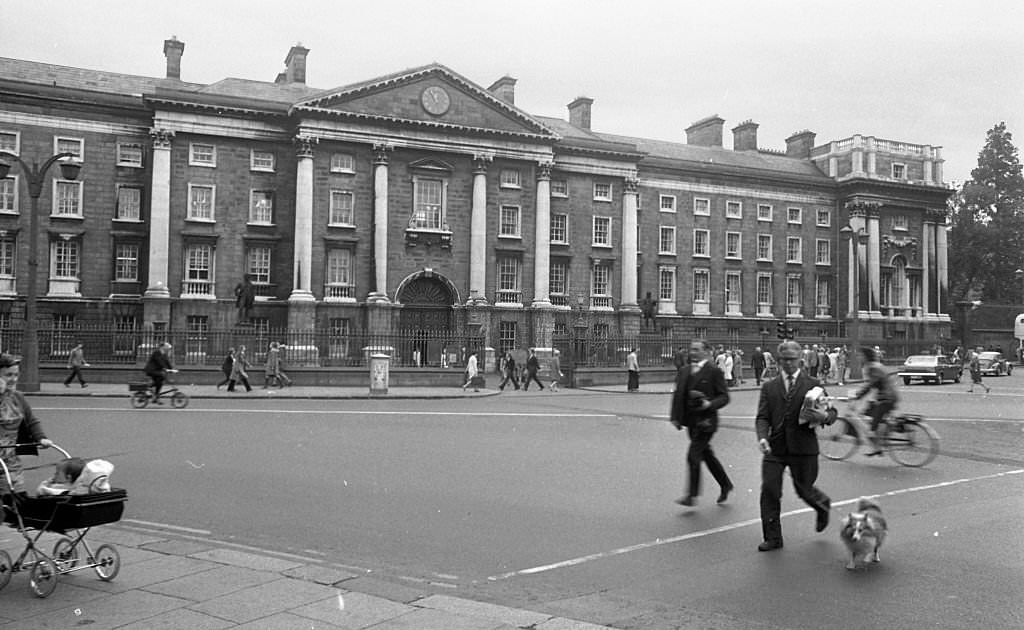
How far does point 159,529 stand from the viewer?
325 inches

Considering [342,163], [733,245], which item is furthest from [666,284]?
[342,163]

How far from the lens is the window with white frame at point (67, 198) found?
43406mm

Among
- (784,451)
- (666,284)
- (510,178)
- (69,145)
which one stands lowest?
(784,451)

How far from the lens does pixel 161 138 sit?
43375mm

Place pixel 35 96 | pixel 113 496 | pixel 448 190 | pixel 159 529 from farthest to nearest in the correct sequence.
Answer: pixel 448 190 < pixel 35 96 < pixel 159 529 < pixel 113 496

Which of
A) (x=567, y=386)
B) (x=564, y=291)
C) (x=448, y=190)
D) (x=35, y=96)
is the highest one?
(x=35, y=96)

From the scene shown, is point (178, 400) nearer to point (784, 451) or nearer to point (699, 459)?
point (699, 459)

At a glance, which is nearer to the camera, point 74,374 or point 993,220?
point 74,374

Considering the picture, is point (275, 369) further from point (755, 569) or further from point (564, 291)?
point (755, 569)

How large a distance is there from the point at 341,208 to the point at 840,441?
36.1 m

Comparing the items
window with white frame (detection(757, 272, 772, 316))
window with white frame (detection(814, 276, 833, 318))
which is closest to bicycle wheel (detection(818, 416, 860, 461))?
window with white frame (detection(757, 272, 772, 316))

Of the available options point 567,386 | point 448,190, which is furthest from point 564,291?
point 567,386

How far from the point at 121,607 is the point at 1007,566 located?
6760 millimetres

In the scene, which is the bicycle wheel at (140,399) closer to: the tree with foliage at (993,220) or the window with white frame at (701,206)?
the window with white frame at (701,206)
